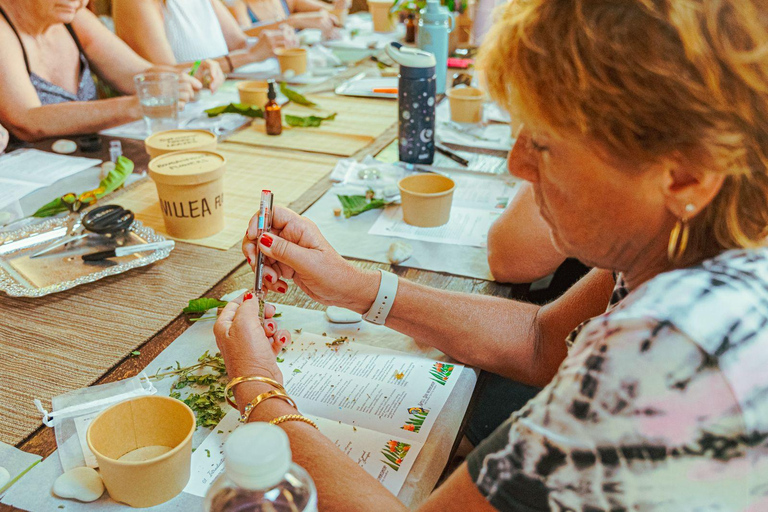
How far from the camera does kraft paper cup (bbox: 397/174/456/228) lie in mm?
1341

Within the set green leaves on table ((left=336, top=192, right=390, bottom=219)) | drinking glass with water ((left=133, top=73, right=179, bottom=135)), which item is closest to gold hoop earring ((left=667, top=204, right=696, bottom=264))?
green leaves on table ((left=336, top=192, right=390, bottom=219))

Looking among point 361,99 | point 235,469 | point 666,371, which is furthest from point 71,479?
point 361,99

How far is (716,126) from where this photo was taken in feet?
1.69

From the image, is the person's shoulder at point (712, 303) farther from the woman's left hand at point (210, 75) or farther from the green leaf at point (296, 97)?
the woman's left hand at point (210, 75)

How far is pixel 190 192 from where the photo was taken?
129cm

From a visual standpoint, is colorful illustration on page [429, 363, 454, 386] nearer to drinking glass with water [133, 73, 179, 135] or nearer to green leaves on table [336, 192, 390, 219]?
green leaves on table [336, 192, 390, 219]

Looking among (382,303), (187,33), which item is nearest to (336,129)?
(382,303)

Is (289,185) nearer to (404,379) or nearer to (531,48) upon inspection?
(404,379)

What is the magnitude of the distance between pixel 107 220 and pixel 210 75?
1.16 metres

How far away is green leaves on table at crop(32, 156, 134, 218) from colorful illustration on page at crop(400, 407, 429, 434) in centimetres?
93

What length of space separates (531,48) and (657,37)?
0.11 m

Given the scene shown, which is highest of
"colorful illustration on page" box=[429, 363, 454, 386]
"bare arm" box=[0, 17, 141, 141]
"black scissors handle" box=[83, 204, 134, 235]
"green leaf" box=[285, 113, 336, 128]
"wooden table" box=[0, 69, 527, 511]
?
"bare arm" box=[0, 17, 141, 141]

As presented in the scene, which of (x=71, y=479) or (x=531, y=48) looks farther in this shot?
(x=71, y=479)

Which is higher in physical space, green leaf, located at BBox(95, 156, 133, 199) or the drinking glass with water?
the drinking glass with water
